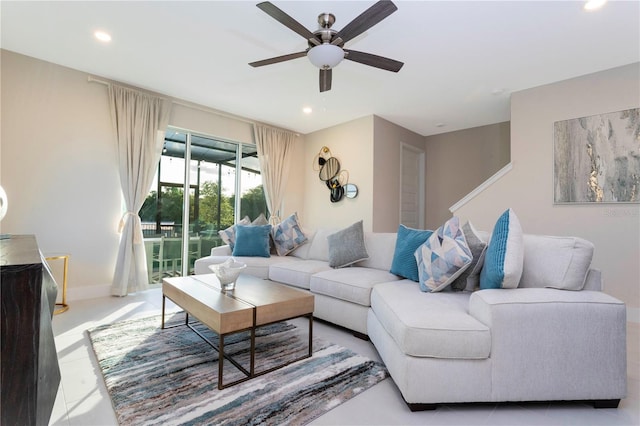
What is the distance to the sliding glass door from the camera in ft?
13.7

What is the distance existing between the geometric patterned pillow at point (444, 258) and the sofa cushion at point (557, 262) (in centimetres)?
34

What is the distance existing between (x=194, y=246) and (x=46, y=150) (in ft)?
6.70

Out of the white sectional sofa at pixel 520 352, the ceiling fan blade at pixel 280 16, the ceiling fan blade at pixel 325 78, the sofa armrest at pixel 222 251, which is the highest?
the ceiling fan blade at pixel 280 16

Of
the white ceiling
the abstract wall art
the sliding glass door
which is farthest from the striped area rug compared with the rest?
the abstract wall art

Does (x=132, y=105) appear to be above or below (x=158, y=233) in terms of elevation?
above

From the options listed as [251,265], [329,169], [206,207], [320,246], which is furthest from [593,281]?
[206,207]

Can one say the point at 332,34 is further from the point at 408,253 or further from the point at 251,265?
the point at 251,265

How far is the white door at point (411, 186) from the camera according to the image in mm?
5605

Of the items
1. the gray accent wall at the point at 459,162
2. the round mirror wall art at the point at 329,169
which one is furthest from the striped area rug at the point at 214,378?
the gray accent wall at the point at 459,162

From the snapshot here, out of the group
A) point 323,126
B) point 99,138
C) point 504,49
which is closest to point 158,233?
point 99,138

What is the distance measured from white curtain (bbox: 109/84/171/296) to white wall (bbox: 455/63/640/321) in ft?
13.9

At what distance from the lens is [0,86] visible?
3023 mm

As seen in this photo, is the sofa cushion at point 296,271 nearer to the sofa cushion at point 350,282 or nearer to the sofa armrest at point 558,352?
the sofa cushion at point 350,282

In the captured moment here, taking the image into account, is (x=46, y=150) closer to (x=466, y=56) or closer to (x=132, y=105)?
(x=132, y=105)
